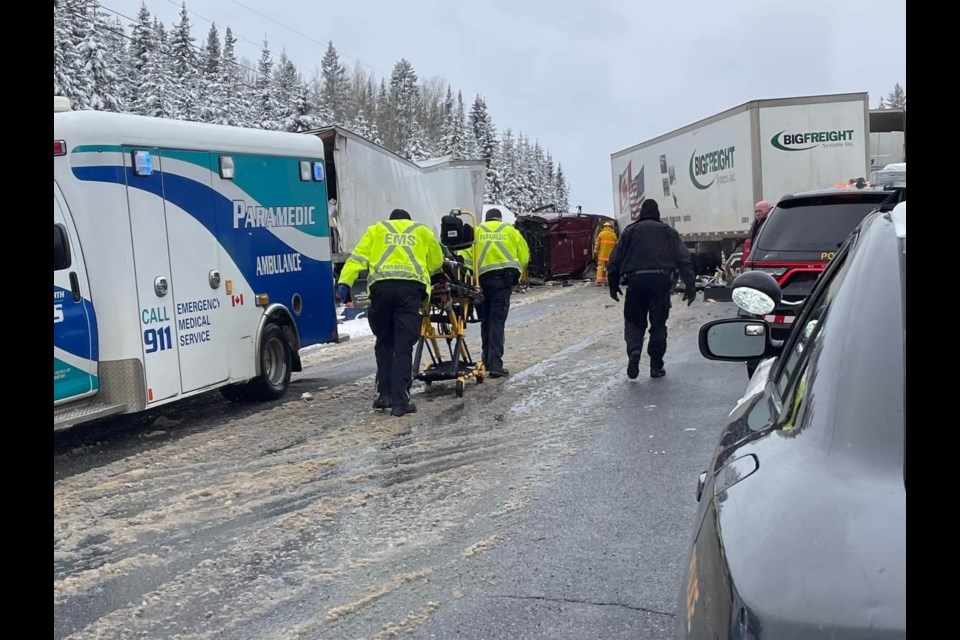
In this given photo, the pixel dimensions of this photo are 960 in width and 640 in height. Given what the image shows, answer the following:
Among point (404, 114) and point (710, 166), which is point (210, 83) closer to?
point (404, 114)

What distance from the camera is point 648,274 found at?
10.1 metres

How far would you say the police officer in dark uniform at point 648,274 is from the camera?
398 inches

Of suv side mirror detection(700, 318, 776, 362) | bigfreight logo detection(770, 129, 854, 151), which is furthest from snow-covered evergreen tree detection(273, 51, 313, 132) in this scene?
suv side mirror detection(700, 318, 776, 362)

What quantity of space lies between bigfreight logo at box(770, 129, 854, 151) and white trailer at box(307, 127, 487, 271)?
848cm

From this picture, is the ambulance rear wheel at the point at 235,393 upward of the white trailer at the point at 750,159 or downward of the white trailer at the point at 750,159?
downward

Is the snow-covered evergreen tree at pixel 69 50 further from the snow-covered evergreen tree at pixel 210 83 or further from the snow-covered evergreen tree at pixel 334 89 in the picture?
the snow-covered evergreen tree at pixel 334 89

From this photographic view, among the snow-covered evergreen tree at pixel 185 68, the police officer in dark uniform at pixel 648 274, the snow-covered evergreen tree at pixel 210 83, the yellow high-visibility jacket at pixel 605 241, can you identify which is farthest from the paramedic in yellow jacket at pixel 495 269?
the snow-covered evergreen tree at pixel 185 68

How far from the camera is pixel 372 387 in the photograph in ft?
34.1

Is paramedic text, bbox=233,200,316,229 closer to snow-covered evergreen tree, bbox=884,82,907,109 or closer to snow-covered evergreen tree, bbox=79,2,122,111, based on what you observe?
snow-covered evergreen tree, bbox=884,82,907,109

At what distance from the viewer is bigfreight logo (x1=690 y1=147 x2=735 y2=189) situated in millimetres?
21156

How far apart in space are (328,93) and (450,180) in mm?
72572

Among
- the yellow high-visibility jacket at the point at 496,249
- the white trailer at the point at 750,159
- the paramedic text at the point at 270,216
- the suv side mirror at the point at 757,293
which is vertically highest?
the white trailer at the point at 750,159

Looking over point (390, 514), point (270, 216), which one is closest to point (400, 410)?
point (270, 216)

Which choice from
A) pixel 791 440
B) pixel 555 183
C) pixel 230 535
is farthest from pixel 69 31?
pixel 555 183
